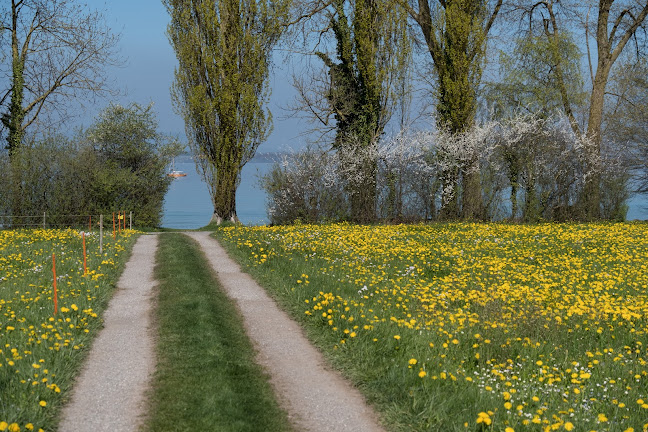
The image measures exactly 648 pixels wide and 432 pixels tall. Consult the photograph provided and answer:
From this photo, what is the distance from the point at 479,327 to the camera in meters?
8.80

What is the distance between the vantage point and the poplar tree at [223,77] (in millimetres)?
28203

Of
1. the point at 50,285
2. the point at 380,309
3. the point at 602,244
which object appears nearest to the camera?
the point at 380,309

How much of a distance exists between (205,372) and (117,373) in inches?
44.0

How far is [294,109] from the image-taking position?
2830 centimetres

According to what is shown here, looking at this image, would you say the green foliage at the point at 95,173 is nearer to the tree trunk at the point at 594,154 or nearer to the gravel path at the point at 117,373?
the gravel path at the point at 117,373

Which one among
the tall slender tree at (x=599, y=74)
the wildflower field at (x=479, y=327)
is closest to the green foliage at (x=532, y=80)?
the tall slender tree at (x=599, y=74)

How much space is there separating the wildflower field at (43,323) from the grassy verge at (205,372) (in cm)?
106

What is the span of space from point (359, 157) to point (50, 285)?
17733 mm

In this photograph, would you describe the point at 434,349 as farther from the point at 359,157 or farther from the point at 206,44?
the point at 206,44

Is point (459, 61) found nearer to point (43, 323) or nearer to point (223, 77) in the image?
point (223, 77)

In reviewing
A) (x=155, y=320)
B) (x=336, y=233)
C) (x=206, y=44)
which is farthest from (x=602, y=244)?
(x=206, y=44)

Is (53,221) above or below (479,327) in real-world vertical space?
above

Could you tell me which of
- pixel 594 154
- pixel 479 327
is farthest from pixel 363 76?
pixel 479 327

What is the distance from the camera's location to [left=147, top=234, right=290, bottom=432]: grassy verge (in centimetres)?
606
